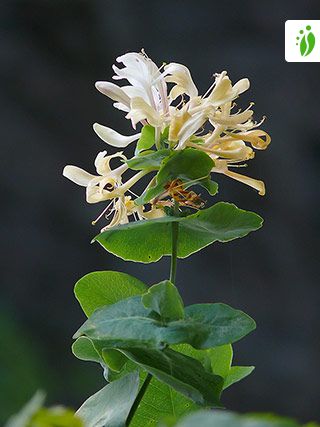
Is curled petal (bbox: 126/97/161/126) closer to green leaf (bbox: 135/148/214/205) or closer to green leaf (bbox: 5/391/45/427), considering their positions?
green leaf (bbox: 135/148/214/205)

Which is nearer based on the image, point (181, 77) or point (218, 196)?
point (181, 77)

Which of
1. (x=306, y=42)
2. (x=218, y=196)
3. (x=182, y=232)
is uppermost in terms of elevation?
(x=306, y=42)

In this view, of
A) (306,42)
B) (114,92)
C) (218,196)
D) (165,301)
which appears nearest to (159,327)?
(165,301)

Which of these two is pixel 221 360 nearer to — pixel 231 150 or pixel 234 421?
pixel 231 150

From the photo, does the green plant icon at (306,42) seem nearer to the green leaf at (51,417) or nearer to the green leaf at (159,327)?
the green leaf at (159,327)

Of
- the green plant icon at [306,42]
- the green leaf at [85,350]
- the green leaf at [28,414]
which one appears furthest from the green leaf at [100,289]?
the green plant icon at [306,42]

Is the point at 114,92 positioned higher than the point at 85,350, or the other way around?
the point at 114,92
